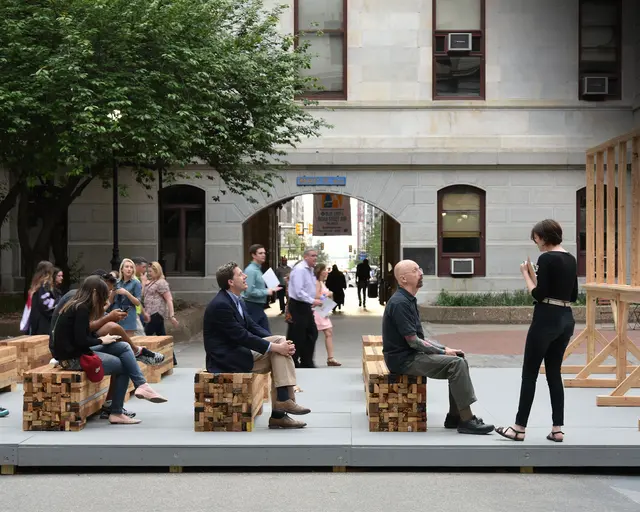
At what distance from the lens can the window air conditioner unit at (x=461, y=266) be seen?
26297 mm

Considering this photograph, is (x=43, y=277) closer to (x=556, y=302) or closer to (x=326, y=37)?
(x=556, y=302)

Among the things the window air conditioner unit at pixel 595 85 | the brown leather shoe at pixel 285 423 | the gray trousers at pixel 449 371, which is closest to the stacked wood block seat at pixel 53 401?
the brown leather shoe at pixel 285 423

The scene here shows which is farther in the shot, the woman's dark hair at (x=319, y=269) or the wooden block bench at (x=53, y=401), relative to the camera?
the woman's dark hair at (x=319, y=269)

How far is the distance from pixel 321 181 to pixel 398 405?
59.6ft

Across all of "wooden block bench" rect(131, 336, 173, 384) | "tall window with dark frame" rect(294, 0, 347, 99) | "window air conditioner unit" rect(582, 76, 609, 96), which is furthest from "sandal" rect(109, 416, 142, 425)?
"window air conditioner unit" rect(582, 76, 609, 96)

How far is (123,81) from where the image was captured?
1814 cm

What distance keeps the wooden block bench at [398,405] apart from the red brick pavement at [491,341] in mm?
9080

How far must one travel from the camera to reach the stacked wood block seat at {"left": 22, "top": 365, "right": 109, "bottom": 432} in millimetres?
8531

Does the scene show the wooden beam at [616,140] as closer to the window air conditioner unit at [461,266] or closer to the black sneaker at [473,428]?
the black sneaker at [473,428]

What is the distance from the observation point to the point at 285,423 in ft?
28.5

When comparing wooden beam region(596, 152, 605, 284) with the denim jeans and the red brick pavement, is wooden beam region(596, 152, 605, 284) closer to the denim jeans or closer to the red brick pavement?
the red brick pavement

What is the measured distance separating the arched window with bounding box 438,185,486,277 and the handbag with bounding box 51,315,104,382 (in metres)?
18.7

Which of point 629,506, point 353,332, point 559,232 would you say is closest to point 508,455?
point 629,506

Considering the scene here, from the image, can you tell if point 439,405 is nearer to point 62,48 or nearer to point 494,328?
point 62,48
